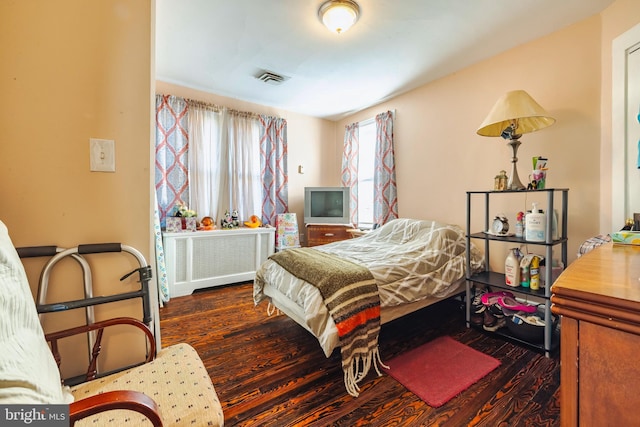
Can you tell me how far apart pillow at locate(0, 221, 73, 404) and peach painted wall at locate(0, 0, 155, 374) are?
223 mm

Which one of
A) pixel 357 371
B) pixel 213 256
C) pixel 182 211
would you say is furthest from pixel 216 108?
pixel 357 371

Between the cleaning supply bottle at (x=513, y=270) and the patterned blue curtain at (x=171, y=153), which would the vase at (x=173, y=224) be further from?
the cleaning supply bottle at (x=513, y=270)

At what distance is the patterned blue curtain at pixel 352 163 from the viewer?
4.13 m

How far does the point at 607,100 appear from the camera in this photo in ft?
6.12

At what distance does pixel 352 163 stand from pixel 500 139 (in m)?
A: 2.10

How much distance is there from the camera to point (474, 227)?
270 cm

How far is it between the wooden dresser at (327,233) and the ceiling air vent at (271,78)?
6.33 feet

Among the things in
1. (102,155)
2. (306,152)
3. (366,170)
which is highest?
(306,152)

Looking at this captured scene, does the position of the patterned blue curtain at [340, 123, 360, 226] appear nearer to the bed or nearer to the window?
the window

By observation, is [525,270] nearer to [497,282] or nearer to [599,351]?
[497,282]

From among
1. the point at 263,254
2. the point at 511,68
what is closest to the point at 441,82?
the point at 511,68

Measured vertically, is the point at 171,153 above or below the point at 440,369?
above

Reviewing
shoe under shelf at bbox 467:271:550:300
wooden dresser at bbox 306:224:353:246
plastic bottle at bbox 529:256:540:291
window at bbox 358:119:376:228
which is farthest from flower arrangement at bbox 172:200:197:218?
plastic bottle at bbox 529:256:540:291

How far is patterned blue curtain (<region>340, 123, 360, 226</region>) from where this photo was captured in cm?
413
